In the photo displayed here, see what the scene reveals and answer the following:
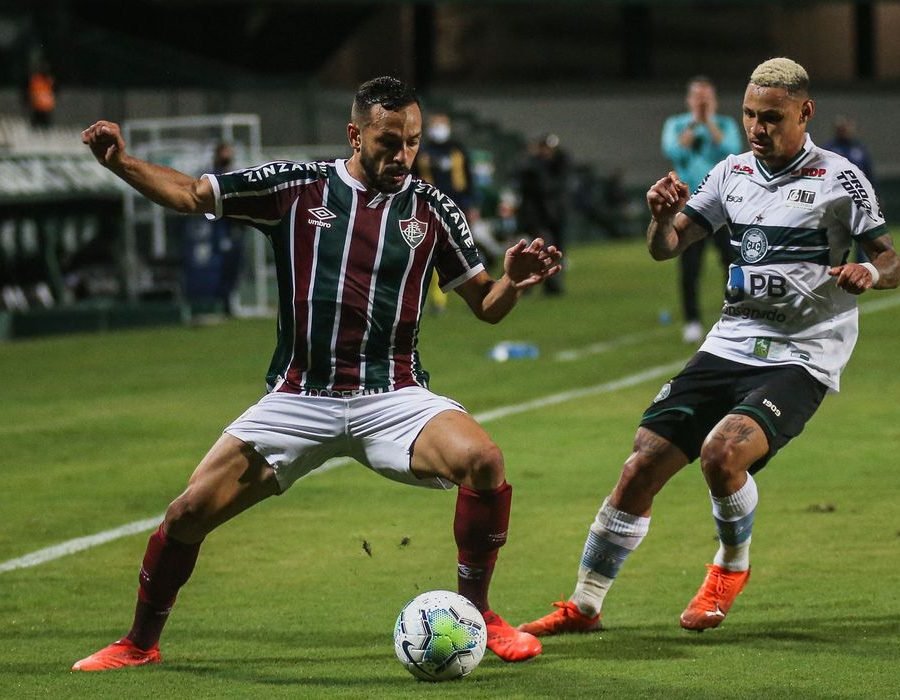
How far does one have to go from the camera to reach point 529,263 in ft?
19.5

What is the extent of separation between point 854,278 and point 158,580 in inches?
104

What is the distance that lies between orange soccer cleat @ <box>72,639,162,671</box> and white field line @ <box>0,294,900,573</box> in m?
1.94

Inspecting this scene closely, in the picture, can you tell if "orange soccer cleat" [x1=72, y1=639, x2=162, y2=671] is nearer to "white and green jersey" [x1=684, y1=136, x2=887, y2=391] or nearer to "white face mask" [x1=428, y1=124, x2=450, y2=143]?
"white and green jersey" [x1=684, y1=136, x2=887, y2=391]

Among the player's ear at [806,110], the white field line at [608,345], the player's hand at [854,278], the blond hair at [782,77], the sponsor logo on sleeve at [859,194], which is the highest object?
the blond hair at [782,77]

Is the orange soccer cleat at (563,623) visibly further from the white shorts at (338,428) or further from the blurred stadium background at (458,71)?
the blurred stadium background at (458,71)

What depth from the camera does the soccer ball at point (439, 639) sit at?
18.4ft

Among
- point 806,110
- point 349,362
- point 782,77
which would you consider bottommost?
point 349,362

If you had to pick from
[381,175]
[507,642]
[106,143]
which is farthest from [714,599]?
[106,143]

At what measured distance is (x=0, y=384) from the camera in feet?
49.0

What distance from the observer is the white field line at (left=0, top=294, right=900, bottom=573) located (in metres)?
8.05

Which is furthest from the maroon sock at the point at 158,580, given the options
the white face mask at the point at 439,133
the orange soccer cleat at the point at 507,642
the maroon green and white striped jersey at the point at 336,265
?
the white face mask at the point at 439,133

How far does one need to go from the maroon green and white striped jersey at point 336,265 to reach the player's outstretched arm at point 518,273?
10.3 inches

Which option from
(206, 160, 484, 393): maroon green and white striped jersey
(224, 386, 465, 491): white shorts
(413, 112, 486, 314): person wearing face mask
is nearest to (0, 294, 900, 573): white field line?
(224, 386, 465, 491): white shorts

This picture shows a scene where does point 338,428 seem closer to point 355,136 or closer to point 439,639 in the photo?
point 439,639
